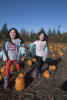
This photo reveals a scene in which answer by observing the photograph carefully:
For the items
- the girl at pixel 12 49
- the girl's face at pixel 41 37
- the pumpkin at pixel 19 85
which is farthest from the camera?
the girl's face at pixel 41 37

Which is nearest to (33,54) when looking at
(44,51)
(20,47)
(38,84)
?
(44,51)

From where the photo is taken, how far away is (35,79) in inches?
145

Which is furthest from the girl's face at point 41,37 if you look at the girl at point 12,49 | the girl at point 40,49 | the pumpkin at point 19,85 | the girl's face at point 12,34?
the pumpkin at point 19,85

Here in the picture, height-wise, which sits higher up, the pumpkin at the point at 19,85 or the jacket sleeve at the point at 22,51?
the jacket sleeve at the point at 22,51

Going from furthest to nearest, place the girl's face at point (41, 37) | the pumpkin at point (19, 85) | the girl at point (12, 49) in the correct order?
the girl's face at point (41, 37) → the girl at point (12, 49) → the pumpkin at point (19, 85)

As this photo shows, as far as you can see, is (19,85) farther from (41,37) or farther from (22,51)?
(41,37)

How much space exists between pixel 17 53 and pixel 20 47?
22 centimetres

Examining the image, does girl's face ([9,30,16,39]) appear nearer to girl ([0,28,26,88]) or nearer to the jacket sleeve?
girl ([0,28,26,88])

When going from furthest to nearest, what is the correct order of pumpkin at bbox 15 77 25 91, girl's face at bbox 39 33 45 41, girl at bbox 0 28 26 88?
girl's face at bbox 39 33 45 41, girl at bbox 0 28 26 88, pumpkin at bbox 15 77 25 91

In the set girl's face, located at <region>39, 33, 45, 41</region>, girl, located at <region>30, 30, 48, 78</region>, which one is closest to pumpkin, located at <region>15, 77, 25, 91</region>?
girl, located at <region>30, 30, 48, 78</region>

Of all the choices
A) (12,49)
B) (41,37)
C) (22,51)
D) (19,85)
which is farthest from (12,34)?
(19,85)

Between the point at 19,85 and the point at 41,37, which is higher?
the point at 41,37

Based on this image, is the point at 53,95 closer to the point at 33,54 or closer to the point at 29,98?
the point at 29,98

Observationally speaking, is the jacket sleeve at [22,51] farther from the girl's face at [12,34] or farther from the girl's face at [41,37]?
the girl's face at [41,37]
